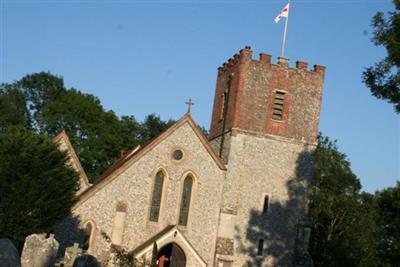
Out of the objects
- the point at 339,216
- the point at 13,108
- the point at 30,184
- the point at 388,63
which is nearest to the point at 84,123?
the point at 13,108

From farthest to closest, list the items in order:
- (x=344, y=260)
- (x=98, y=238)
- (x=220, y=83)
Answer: (x=344, y=260) < (x=220, y=83) < (x=98, y=238)

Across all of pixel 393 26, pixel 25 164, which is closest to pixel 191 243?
pixel 25 164

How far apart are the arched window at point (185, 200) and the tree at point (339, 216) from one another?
672 inches

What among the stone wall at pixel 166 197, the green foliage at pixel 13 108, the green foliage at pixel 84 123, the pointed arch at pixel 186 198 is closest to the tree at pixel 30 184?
the stone wall at pixel 166 197

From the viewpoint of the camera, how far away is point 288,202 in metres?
31.4

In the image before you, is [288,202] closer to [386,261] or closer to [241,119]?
[241,119]

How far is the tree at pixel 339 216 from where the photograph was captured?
44438 millimetres

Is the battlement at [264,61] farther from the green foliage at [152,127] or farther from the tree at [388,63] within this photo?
the green foliage at [152,127]

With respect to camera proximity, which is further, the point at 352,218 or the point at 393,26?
the point at 352,218

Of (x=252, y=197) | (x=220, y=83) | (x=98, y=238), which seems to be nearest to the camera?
(x=98, y=238)

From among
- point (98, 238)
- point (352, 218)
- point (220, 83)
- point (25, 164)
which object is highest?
point (220, 83)

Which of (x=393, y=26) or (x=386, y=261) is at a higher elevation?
(x=393, y=26)

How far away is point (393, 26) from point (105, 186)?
16350 mm

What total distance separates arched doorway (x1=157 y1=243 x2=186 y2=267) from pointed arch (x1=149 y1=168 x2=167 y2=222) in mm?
1555
